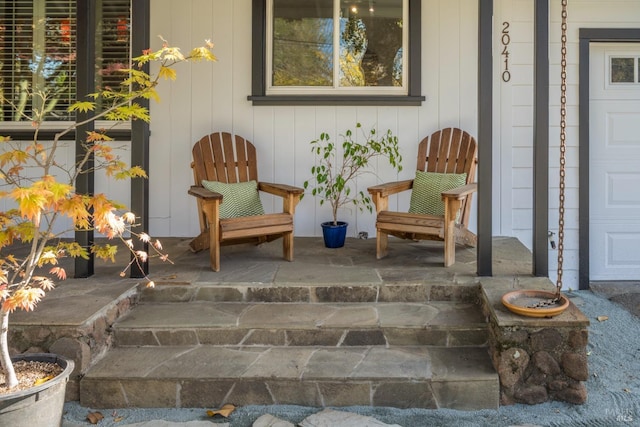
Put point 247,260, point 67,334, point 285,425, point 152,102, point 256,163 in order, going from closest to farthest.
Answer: point 285,425 → point 67,334 → point 247,260 → point 256,163 → point 152,102

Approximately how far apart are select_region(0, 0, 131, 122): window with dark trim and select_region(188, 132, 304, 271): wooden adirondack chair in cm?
119

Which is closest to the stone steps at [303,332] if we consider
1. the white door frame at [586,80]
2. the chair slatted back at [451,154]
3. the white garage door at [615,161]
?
the chair slatted back at [451,154]

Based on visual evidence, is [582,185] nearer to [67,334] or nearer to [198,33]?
[198,33]

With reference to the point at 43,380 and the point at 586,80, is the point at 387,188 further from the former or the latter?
the point at 43,380

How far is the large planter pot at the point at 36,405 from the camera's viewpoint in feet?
5.95

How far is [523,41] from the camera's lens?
4.39 m

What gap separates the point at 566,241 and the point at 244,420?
3.30m

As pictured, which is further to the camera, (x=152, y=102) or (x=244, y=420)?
(x=152, y=102)

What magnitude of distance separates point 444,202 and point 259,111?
1892 millimetres

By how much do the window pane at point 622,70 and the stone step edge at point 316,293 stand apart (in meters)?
2.59

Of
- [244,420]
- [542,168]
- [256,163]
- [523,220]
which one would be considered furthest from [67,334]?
[523,220]

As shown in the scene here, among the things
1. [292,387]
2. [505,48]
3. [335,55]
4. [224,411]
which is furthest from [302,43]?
[224,411]

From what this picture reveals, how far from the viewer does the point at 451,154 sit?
4094mm

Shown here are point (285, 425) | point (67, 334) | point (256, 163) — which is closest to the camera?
point (285, 425)
